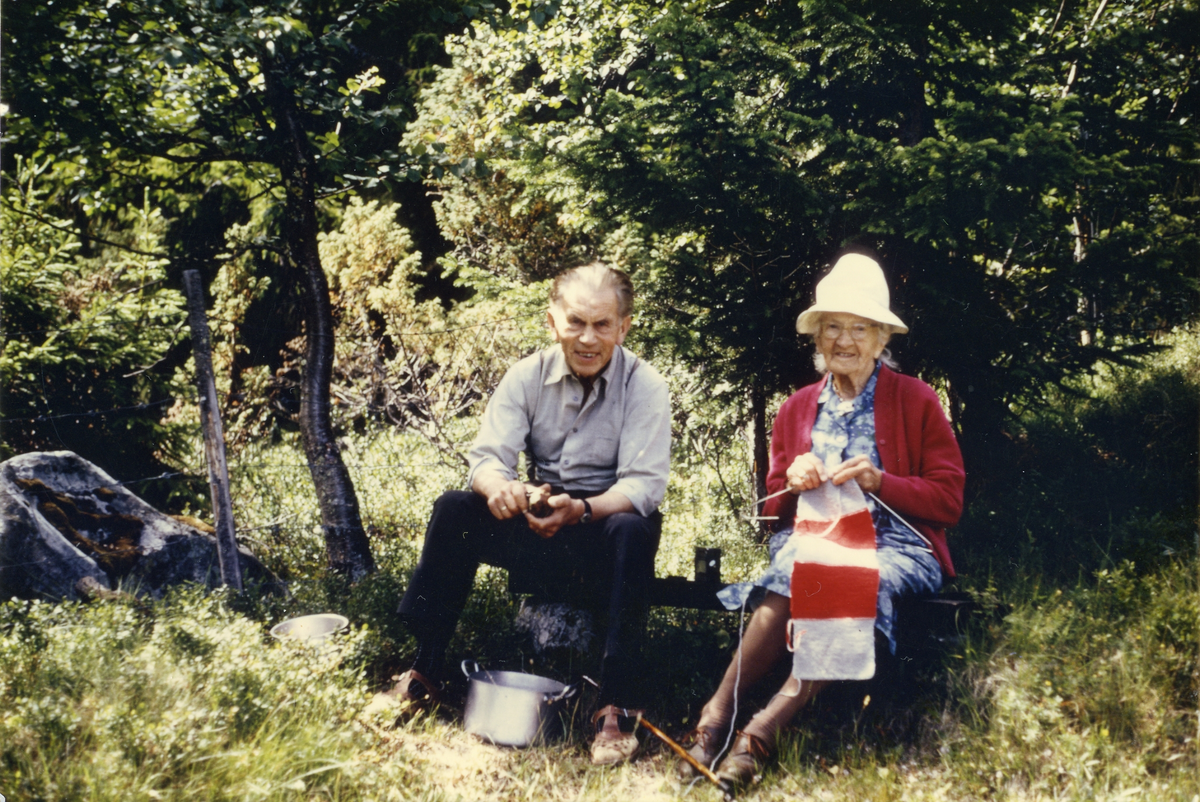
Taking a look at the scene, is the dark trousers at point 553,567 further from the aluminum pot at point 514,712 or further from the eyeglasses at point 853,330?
the eyeglasses at point 853,330

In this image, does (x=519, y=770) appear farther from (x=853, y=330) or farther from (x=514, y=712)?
(x=853, y=330)

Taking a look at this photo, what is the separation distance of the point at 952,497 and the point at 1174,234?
2.05 metres

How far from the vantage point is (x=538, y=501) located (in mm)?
2957

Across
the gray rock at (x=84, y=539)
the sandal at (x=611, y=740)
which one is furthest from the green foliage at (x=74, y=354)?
the sandal at (x=611, y=740)

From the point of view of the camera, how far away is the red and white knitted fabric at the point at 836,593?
104 inches

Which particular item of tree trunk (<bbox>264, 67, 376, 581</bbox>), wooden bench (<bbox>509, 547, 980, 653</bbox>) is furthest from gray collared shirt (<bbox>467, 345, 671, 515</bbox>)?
tree trunk (<bbox>264, 67, 376, 581</bbox>)

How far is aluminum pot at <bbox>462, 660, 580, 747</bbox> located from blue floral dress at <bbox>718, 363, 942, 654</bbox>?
2.57ft

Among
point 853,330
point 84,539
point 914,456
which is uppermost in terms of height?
point 853,330

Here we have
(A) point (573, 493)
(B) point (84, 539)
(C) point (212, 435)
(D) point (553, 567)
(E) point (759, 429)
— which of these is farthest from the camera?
(E) point (759, 429)

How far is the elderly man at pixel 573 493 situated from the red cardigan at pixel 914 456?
0.63 metres

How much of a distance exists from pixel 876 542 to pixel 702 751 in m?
0.99

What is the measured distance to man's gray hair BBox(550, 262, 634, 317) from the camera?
313 cm

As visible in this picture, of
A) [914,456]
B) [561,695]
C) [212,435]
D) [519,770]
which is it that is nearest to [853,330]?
[914,456]

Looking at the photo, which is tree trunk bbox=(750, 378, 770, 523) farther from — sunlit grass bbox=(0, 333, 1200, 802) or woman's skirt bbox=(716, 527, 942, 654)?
woman's skirt bbox=(716, 527, 942, 654)
